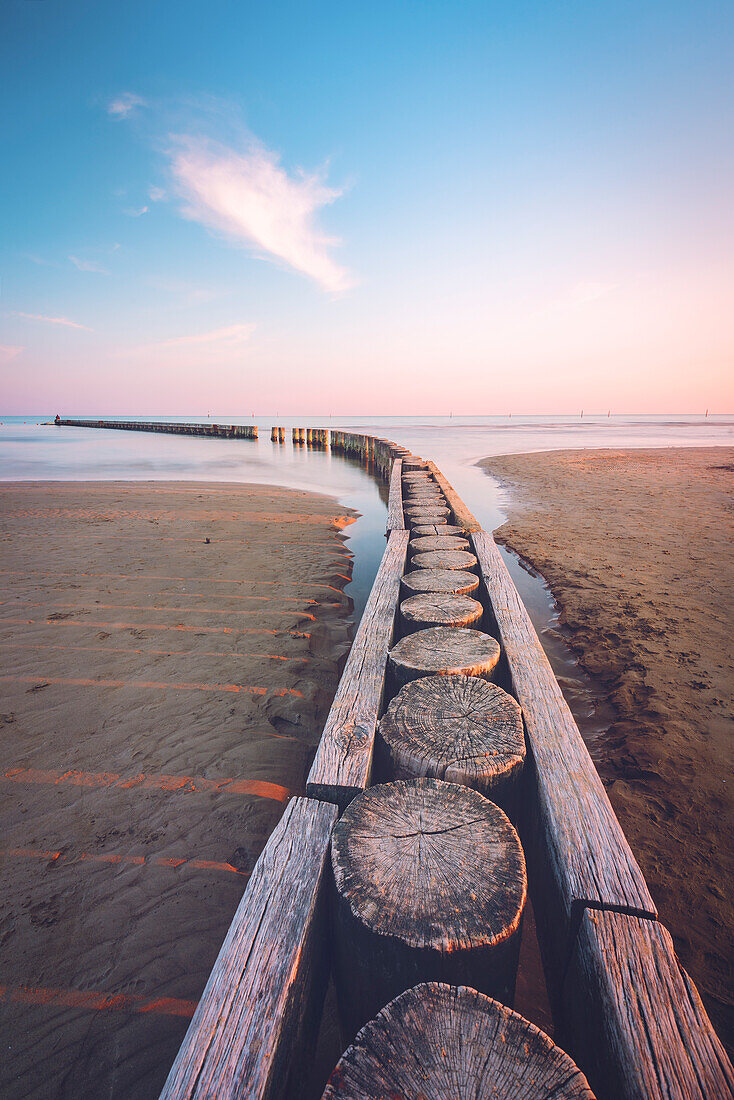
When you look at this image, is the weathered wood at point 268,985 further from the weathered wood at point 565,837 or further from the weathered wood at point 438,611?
the weathered wood at point 438,611

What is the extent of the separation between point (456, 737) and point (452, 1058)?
Result: 93cm

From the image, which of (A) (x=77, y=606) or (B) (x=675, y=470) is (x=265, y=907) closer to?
(A) (x=77, y=606)

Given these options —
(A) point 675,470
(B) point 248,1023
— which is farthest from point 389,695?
(A) point 675,470

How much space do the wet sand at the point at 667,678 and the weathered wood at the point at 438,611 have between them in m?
1.47

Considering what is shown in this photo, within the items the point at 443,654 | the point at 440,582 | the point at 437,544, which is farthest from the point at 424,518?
the point at 443,654

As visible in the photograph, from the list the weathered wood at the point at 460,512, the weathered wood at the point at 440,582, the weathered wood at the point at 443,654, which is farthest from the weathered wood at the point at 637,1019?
the weathered wood at the point at 460,512

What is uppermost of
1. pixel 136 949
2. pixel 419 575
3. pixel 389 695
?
pixel 419 575

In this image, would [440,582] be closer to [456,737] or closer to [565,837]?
[456,737]

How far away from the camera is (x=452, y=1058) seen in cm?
85

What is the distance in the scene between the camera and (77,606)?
5254mm

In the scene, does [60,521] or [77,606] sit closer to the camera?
[77,606]

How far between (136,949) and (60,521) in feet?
31.5

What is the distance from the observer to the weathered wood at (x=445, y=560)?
369 centimetres

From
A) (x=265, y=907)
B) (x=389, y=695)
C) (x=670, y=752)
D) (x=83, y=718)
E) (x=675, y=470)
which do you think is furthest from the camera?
(x=675, y=470)
